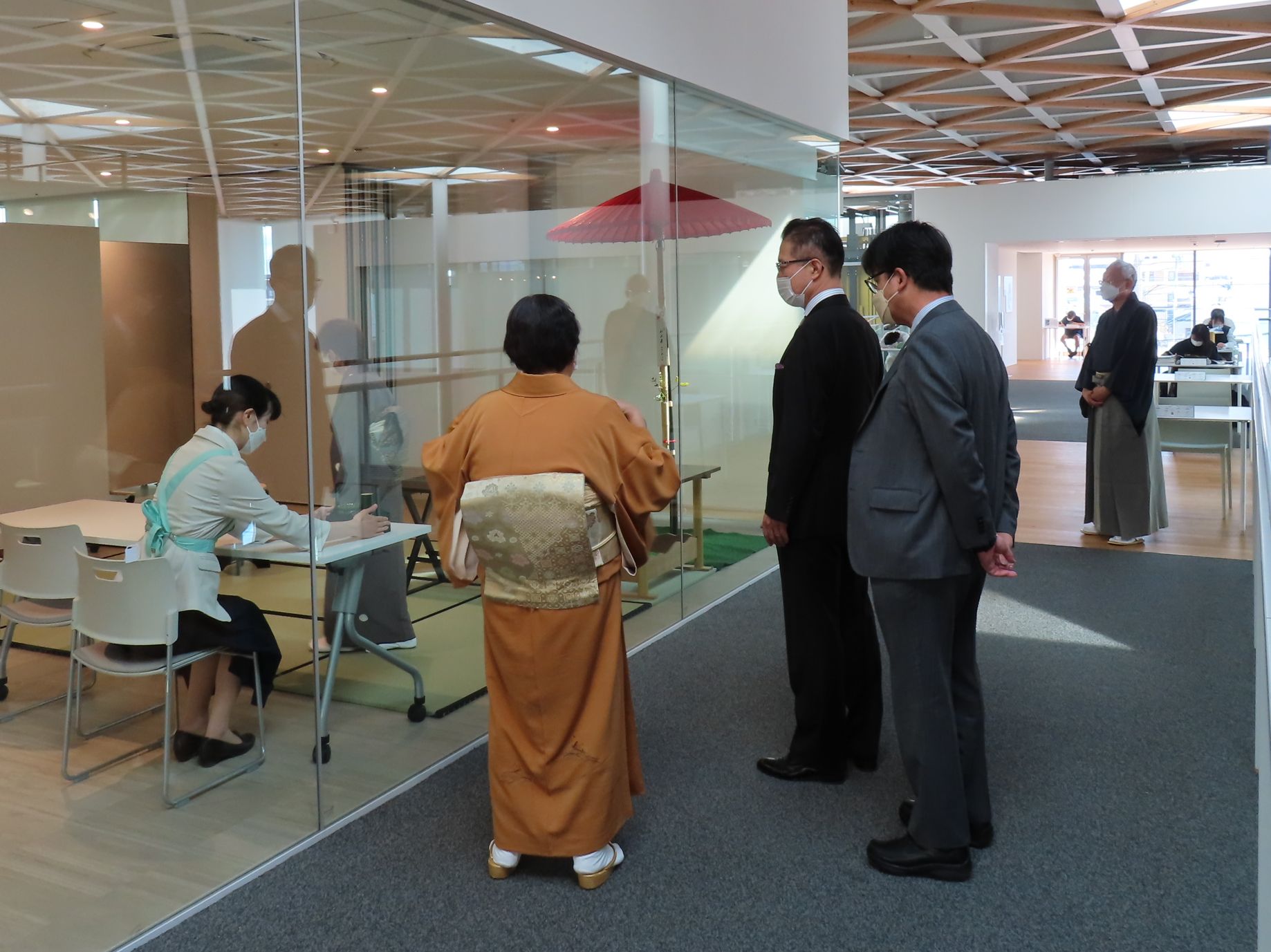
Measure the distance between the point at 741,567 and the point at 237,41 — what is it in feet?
13.3

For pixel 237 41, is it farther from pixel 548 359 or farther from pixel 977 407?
pixel 977 407

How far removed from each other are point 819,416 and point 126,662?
214 cm

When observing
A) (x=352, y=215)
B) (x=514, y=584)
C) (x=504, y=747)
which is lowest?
(x=504, y=747)

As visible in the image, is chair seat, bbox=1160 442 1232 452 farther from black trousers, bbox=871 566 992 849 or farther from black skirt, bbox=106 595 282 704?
black skirt, bbox=106 595 282 704

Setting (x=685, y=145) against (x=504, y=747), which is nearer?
(x=504, y=747)

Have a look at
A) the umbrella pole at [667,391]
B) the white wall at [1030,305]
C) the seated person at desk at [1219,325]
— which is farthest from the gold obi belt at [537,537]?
the white wall at [1030,305]

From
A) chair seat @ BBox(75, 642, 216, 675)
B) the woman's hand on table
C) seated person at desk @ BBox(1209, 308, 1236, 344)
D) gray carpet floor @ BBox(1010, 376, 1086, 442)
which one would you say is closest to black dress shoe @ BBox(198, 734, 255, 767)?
chair seat @ BBox(75, 642, 216, 675)

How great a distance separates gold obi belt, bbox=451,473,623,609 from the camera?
2.78 meters

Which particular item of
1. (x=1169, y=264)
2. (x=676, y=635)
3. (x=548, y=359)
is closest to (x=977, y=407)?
(x=548, y=359)

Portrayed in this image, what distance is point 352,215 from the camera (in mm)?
3455

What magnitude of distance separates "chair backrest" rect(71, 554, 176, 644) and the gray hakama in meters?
5.62

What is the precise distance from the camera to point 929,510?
284 cm

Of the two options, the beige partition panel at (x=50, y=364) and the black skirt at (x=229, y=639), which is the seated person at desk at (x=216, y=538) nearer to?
the black skirt at (x=229, y=639)

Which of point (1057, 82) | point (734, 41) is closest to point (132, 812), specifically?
point (734, 41)
